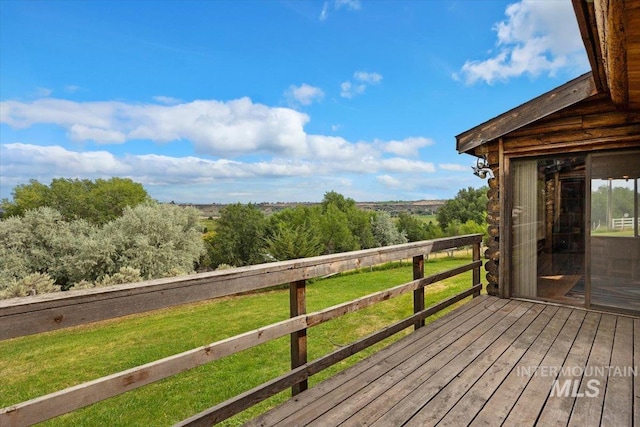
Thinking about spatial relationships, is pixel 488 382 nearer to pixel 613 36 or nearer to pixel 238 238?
pixel 613 36

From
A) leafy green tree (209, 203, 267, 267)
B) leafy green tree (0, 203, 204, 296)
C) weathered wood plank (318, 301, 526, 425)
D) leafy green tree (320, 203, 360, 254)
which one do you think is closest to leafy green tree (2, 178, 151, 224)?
leafy green tree (0, 203, 204, 296)

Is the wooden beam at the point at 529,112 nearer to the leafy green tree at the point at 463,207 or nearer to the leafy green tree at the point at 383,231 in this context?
the leafy green tree at the point at 383,231

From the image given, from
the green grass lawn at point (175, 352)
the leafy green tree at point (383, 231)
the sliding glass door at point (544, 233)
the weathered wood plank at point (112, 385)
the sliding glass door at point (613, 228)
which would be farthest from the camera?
the leafy green tree at point (383, 231)

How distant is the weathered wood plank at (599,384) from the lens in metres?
1.86

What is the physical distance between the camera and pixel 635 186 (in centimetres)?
401

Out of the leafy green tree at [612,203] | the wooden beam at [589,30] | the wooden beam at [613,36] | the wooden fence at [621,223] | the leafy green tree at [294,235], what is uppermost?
the wooden beam at [589,30]

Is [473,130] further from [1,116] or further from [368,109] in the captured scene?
[1,116]

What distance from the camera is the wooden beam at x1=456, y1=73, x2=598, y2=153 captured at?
12.5 feet

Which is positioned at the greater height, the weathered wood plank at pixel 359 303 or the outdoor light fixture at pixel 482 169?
the outdoor light fixture at pixel 482 169

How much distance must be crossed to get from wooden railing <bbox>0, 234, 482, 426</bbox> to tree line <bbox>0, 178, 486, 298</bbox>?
1431 cm

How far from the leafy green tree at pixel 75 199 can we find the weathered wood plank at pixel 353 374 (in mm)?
25637

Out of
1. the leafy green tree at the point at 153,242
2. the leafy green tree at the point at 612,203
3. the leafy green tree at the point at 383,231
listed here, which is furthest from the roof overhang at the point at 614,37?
the leafy green tree at the point at 383,231

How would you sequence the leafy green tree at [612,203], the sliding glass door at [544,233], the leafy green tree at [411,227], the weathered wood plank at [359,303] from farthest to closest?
the leafy green tree at [411,227], the sliding glass door at [544,233], the leafy green tree at [612,203], the weathered wood plank at [359,303]

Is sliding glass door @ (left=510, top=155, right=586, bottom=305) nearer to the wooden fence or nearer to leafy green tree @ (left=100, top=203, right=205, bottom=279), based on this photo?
the wooden fence
